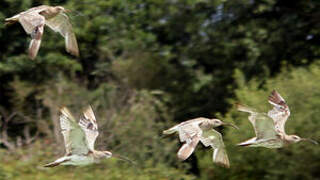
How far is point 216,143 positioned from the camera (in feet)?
26.8

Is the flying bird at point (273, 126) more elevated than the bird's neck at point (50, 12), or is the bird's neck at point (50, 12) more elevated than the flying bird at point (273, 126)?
the bird's neck at point (50, 12)

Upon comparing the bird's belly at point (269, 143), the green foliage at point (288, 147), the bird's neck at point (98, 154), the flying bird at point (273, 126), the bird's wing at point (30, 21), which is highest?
the bird's wing at point (30, 21)

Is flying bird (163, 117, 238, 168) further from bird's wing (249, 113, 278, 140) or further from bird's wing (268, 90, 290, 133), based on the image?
bird's wing (268, 90, 290, 133)

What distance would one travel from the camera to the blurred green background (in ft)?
32.1

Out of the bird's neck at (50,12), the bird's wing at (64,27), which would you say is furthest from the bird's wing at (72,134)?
the bird's neck at (50,12)

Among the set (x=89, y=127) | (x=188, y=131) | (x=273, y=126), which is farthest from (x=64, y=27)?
(x=273, y=126)

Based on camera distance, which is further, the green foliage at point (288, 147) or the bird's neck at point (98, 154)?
the green foliage at point (288, 147)

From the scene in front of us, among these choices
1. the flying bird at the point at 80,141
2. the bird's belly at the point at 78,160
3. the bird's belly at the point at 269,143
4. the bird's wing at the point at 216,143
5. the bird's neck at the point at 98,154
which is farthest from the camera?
the bird's wing at the point at 216,143

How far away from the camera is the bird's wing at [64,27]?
761cm

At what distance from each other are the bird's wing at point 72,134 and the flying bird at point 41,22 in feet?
2.00

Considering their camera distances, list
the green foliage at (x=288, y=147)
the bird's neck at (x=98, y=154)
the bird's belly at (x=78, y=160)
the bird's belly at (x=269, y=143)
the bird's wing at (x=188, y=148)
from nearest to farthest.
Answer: the bird's wing at (x=188, y=148) → the bird's belly at (x=78, y=160) → the bird's neck at (x=98, y=154) → the bird's belly at (x=269, y=143) → the green foliage at (x=288, y=147)

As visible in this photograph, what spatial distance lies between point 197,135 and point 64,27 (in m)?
1.95

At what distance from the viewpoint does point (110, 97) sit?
1176 cm

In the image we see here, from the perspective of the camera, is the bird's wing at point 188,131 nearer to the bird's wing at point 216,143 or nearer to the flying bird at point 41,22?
the bird's wing at point 216,143
